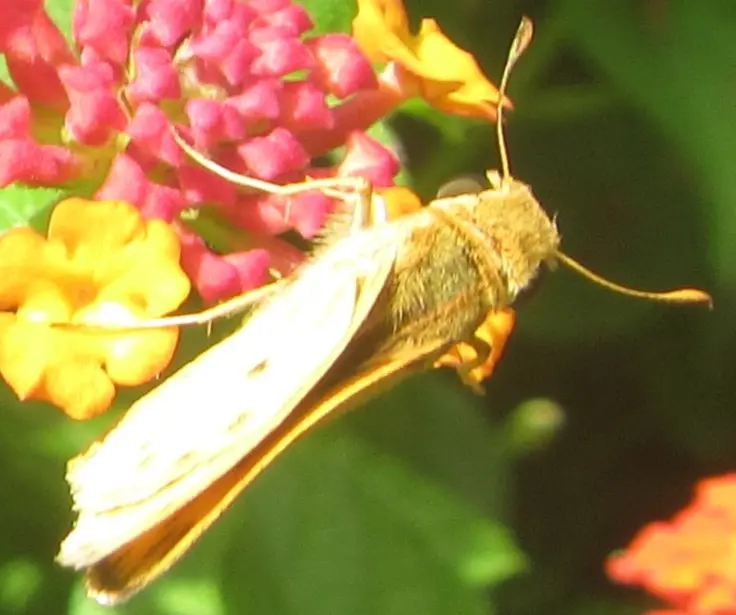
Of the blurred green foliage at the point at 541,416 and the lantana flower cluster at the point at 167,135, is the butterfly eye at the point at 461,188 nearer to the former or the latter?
the lantana flower cluster at the point at 167,135

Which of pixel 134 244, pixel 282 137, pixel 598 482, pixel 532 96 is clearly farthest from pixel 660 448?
pixel 134 244

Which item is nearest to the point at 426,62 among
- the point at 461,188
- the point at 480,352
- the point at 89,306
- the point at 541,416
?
the point at 461,188

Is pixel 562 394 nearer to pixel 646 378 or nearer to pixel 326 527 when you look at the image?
pixel 646 378

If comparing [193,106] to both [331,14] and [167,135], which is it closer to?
[167,135]

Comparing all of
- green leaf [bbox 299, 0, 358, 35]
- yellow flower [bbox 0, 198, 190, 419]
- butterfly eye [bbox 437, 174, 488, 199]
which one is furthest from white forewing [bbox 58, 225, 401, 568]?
green leaf [bbox 299, 0, 358, 35]

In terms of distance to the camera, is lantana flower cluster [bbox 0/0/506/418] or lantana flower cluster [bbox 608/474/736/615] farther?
lantana flower cluster [bbox 608/474/736/615]

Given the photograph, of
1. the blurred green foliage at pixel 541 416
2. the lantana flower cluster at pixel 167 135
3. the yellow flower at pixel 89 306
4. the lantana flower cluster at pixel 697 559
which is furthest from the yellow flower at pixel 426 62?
the lantana flower cluster at pixel 697 559

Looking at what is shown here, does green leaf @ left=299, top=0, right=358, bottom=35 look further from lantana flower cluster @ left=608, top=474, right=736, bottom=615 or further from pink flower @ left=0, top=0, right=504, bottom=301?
lantana flower cluster @ left=608, top=474, right=736, bottom=615
